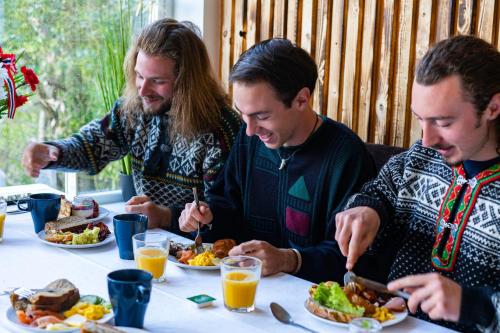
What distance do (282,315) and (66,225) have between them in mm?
874

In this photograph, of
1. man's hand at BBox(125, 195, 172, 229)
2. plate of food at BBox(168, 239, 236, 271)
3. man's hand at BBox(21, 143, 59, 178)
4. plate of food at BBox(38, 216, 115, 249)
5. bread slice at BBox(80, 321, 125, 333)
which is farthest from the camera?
man's hand at BBox(21, 143, 59, 178)

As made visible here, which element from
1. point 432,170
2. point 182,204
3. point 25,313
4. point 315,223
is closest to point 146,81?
point 182,204

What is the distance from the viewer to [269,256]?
1724mm

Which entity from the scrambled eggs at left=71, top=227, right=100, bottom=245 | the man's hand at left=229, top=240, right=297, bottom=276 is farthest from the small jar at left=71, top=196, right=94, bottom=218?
the man's hand at left=229, top=240, right=297, bottom=276

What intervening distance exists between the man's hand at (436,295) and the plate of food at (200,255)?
21.6 inches

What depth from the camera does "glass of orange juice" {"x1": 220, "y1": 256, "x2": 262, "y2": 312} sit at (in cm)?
147

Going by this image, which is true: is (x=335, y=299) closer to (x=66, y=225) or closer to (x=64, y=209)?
(x=66, y=225)

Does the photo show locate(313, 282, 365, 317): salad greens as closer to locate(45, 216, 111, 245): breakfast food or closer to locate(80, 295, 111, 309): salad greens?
locate(80, 295, 111, 309): salad greens

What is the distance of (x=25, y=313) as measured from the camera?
1369mm

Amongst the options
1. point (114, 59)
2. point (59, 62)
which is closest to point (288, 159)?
point (114, 59)

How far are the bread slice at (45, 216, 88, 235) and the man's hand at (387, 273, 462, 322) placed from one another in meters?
1.05

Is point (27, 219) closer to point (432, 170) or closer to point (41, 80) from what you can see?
point (432, 170)

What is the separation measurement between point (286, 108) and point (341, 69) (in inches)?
45.6

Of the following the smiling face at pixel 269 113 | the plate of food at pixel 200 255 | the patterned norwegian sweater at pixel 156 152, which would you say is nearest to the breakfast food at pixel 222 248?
the plate of food at pixel 200 255
